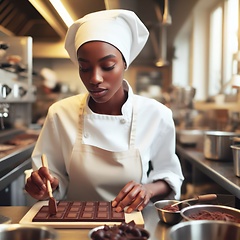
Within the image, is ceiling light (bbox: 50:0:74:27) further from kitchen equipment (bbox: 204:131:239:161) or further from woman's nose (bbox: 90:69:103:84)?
kitchen equipment (bbox: 204:131:239:161)

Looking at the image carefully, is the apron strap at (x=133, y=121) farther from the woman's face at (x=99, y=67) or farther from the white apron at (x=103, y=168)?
the woman's face at (x=99, y=67)

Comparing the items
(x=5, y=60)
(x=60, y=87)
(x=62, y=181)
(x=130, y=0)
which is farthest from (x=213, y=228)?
(x=60, y=87)

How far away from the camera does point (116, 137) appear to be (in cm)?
126

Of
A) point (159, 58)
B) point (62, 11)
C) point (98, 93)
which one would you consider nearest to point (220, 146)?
point (98, 93)

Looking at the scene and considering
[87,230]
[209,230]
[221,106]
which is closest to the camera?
[209,230]

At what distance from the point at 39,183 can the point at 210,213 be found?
495mm

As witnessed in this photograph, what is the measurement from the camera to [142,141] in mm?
1276

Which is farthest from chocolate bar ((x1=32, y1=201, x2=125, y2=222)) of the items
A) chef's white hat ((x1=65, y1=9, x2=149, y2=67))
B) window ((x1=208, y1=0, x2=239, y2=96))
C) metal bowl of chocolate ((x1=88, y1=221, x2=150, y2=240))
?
window ((x1=208, y1=0, x2=239, y2=96))

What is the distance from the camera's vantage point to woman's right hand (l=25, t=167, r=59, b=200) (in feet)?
3.51

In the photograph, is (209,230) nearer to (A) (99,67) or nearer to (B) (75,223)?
(B) (75,223)

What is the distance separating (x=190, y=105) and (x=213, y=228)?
276cm

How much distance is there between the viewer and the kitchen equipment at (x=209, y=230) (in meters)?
0.73

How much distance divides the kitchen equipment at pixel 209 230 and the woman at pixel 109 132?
400 mm

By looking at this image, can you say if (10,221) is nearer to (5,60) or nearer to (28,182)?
(28,182)
